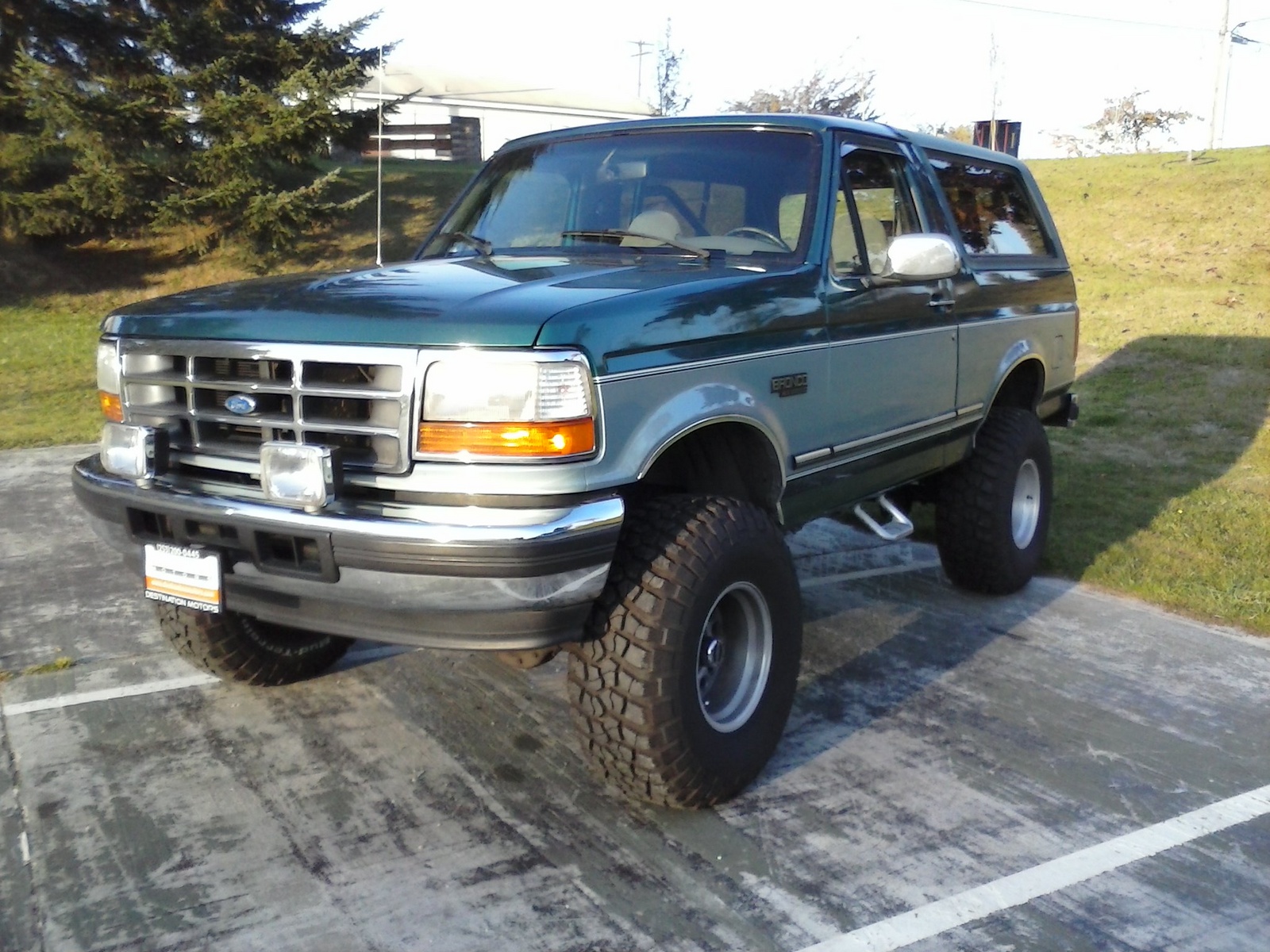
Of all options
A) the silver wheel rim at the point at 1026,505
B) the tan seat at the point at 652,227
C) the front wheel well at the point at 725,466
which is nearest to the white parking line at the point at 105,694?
the front wheel well at the point at 725,466

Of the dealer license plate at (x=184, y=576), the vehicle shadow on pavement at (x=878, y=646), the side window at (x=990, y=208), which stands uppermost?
the side window at (x=990, y=208)

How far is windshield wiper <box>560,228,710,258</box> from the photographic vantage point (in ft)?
12.9

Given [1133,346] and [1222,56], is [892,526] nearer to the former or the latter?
[1133,346]

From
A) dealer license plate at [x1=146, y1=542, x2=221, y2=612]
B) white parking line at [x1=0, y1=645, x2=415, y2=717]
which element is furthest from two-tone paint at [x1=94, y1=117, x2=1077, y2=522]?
white parking line at [x1=0, y1=645, x2=415, y2=717]

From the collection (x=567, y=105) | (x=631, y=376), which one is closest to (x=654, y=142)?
(x=631, y=376)

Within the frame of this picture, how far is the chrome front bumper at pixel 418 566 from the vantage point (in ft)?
9.13

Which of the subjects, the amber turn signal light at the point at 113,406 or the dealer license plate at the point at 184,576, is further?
the amber turn signal light at the point at 113,406

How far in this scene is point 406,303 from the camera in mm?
3072

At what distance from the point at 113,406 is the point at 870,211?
9.35 ft

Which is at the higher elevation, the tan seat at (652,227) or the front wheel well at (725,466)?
the tan seat at (652,227)

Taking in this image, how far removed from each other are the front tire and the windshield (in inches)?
44.6

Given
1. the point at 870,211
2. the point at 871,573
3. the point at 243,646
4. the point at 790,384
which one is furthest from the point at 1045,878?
the point at 871,573

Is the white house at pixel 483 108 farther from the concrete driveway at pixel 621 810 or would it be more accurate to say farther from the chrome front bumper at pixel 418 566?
the chrome front bumper at pixel 418 566

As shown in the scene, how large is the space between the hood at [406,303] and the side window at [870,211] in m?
0.71
